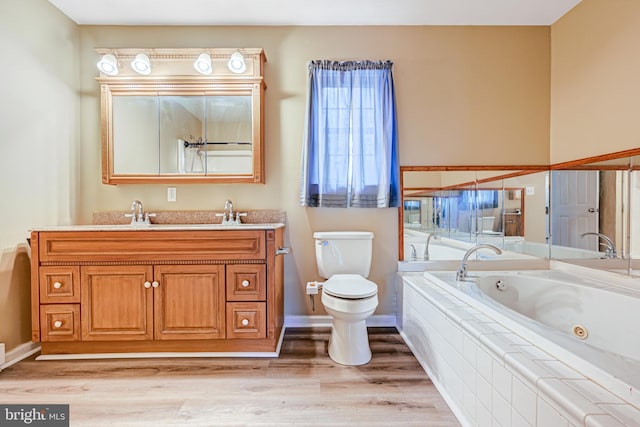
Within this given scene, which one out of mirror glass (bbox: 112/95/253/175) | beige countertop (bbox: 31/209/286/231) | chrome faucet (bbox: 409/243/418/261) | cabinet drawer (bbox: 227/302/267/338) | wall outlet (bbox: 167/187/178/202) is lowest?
cabinet drawer (bbox: 227/302/267/338)

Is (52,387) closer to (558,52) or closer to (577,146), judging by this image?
(577,146)

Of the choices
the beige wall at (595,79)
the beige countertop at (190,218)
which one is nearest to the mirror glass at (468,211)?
the beige wall at (595,79)

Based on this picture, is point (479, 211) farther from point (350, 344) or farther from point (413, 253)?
point (350, 344)

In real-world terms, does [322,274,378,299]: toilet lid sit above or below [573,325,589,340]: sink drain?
above

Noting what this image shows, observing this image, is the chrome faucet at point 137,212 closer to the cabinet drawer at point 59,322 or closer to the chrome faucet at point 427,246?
the cabinet drawer at point 59,322

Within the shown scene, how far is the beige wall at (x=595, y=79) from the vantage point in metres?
1.72

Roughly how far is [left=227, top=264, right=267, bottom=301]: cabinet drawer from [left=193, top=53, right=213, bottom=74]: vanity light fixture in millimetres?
1467

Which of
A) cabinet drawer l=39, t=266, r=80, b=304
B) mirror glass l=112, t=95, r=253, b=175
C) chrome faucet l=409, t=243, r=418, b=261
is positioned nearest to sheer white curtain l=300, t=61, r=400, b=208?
chrome faucet l=409, t=243, r=418, b=261

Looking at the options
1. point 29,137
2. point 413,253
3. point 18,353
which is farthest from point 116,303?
point 413,253

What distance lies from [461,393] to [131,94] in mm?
2856

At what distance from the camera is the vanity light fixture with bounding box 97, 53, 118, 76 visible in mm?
2105

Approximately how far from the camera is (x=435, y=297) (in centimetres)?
163

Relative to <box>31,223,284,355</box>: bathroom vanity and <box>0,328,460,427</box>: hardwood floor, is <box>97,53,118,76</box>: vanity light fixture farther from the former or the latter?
<box>0,328,460,427</box>: hardwood floor

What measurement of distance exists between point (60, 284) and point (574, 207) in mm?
3547
